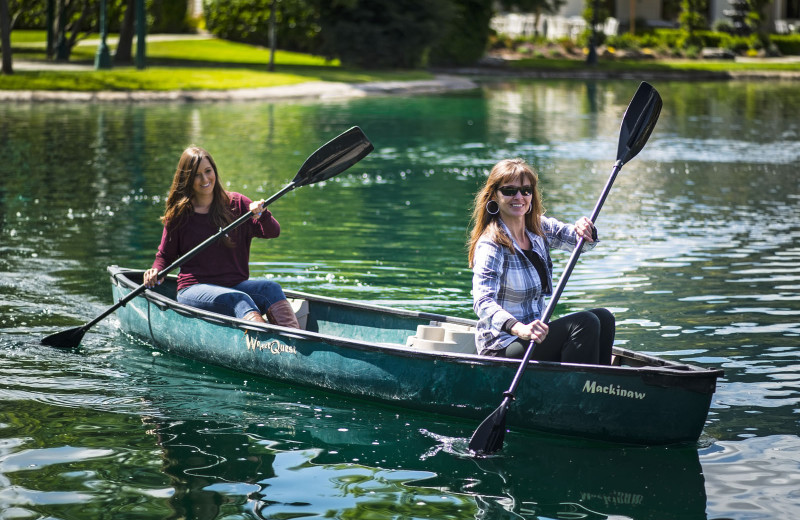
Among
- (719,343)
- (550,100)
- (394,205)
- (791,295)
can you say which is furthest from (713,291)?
(550,100)

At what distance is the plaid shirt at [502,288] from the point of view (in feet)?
22.6

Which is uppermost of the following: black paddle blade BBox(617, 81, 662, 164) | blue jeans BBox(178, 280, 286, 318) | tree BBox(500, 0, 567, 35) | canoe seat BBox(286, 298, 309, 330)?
tree BBox(500, 0, 567, 35)

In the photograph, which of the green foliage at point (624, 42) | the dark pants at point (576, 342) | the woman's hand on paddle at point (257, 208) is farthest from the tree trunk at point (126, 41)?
the dark pants at point (576, 342)

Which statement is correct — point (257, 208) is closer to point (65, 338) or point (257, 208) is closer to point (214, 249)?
point (214, 249)

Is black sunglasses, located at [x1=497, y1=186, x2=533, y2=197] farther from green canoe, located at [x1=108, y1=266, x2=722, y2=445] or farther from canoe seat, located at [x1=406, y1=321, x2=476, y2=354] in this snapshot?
canoe seat, located at [x1=406, y1=321, x2=476, y2=354]

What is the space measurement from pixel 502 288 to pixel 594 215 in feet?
2.94

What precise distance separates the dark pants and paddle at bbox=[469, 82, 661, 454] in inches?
4.8

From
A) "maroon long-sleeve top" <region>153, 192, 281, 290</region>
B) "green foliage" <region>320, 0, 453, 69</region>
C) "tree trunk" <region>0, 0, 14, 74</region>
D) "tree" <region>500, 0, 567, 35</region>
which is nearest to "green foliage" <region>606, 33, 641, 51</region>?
"tree" <region>500, 0, 567, 35</region>

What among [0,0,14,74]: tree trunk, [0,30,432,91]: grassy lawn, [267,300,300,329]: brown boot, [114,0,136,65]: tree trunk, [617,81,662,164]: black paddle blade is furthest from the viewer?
[114,0,136,65]: tree trunk

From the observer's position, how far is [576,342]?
6.90m

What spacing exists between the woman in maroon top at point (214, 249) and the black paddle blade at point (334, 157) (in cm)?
56

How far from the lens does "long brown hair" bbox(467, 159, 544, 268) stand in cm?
687

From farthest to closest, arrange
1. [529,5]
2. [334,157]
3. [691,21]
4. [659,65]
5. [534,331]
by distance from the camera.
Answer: [691,21] < [529,5] < [659,65] < [334,157] < [534,331]

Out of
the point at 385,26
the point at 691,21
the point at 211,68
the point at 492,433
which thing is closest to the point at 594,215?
the point at 492,433
